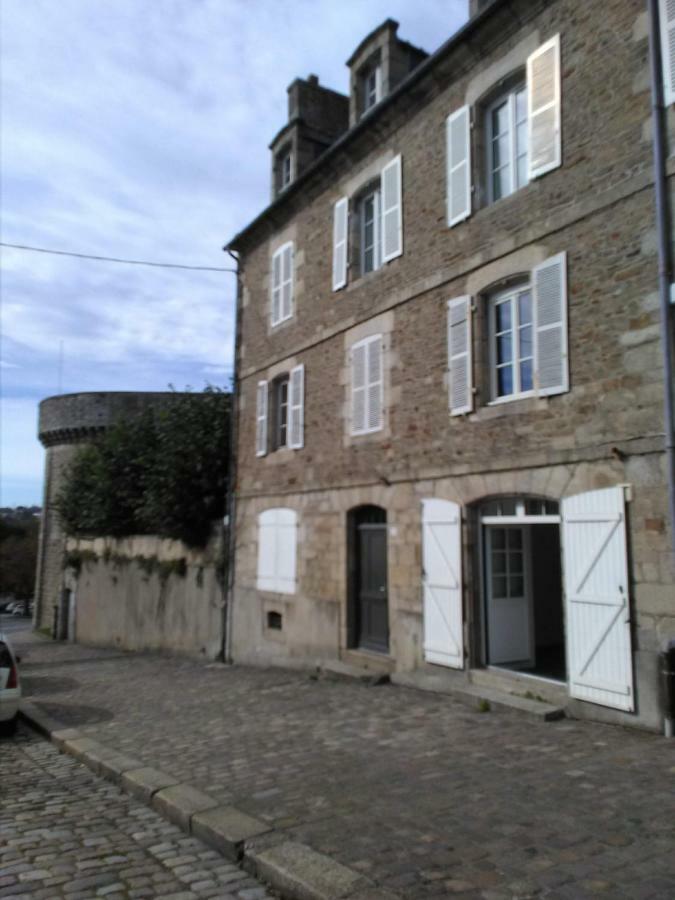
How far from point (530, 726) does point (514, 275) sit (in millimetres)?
4565

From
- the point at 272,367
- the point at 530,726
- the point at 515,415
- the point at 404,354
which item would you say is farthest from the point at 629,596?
the point at 272,367

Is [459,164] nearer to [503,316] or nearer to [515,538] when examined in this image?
[503,316]

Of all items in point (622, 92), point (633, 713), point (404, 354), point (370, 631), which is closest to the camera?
point (633, 713)

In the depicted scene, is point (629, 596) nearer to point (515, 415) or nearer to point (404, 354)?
point (515, 415)

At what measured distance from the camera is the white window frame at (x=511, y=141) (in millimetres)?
8164

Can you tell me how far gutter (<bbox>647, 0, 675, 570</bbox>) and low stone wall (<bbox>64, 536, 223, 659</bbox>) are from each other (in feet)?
32.2

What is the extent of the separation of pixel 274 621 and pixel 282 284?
5.86 meters

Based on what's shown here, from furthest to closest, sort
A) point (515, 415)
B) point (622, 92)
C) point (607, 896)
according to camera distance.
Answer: point (515, 415) → point (622, 92) → point (607, 896)

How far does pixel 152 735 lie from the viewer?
23.0ft

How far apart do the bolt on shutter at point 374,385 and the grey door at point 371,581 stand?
4.11 feet

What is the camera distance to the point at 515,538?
349 inches

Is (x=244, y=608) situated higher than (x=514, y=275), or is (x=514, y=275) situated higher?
(x=514, y=275)

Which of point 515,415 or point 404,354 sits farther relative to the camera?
point 404,354

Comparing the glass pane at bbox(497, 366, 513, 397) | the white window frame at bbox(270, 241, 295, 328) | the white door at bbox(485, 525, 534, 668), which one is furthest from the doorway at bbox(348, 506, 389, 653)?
the white window frame at bbox(270, 241, 295, 328)
